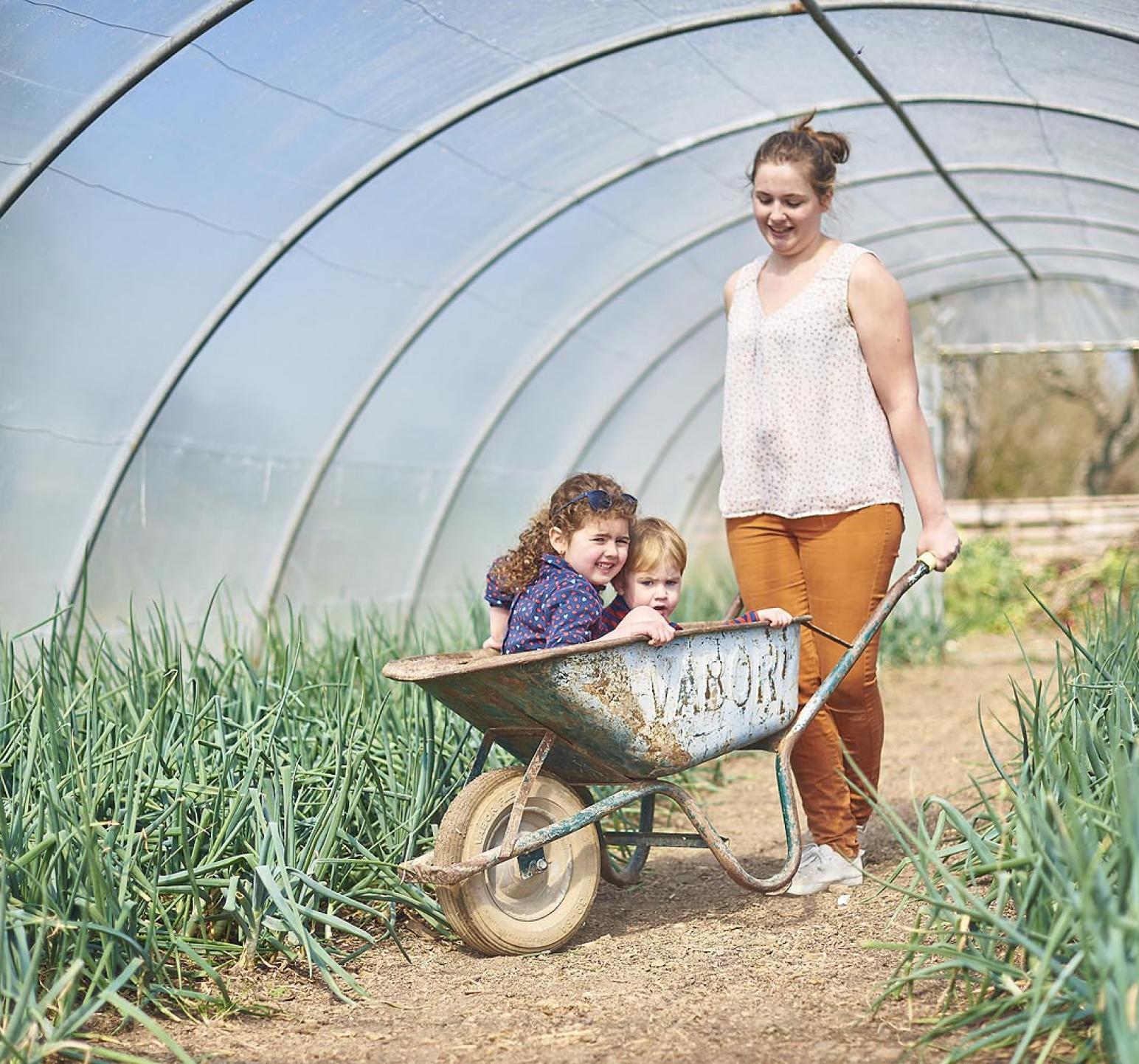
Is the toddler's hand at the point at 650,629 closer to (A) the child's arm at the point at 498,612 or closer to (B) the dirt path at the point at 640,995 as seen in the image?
(A) the child's arm at the point at 498,612

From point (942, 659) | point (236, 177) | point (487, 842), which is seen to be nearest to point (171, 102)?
point (236, 177)

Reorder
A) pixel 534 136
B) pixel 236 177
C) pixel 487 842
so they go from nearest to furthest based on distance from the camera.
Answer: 1. pixel 487 842
2. pixel 236 177
3. pixel 534 136

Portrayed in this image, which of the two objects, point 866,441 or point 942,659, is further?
point 942,659

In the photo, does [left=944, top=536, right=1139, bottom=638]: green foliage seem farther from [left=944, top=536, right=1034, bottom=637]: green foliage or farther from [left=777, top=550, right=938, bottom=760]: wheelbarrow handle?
[left=777, top=550, right=938, bottom=760]: wheelbarrow handle

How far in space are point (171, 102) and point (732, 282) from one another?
76.3 inches

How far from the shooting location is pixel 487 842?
259cm

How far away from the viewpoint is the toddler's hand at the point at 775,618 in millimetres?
2771

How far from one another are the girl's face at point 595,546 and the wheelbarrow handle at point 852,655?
50cm

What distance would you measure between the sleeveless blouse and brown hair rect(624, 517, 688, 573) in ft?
0.88

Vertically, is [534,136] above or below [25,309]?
above

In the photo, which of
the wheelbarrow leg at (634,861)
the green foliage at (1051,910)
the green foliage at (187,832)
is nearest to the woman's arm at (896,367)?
the green foliage at (1051,910)

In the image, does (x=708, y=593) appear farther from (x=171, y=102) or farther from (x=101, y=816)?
(x=101, y=816)

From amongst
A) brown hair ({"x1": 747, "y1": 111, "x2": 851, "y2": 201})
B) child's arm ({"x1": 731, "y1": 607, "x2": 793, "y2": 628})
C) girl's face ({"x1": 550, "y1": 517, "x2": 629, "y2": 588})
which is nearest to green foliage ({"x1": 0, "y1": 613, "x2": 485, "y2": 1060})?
girl's face ({"x1": 550, "y1": 517, "x2": 629, "y2": 588})

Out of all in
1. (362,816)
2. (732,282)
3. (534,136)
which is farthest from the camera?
(534,136)
